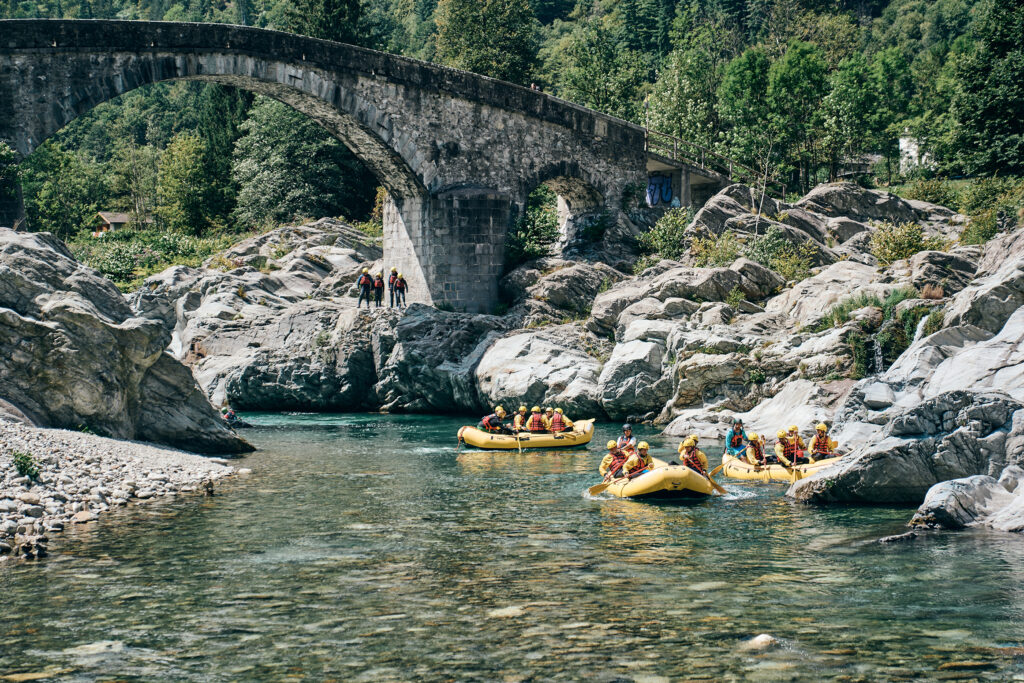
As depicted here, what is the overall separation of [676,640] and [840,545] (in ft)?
13.3

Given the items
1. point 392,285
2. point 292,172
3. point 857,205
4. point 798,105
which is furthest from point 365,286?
point 798,105

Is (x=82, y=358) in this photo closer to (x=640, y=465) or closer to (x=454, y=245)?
(x=640, y=465)

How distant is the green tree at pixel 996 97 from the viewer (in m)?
32.5

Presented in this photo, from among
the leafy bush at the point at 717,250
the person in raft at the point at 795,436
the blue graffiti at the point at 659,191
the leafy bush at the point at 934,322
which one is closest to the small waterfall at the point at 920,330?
the leafy bush at the point at 934,322

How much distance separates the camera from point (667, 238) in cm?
3288

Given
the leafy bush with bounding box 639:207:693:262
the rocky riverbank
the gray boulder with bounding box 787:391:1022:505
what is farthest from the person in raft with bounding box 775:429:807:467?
the leafy bush with bounding box 639:207:693:262

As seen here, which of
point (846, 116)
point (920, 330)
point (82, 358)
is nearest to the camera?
point (82, 358)

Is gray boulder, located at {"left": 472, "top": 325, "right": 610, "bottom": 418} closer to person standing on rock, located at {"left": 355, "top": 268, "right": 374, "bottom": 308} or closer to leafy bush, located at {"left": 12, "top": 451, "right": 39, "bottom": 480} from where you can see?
person standing on rock, located at {"left": 355, "top": 268, "right": 374, "bottom": 308}

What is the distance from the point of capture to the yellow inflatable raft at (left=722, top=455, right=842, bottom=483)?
16281 millimetres

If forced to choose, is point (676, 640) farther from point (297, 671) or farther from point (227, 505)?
point (227, 505)

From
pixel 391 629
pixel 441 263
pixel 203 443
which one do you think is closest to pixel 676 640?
pixel 391 629

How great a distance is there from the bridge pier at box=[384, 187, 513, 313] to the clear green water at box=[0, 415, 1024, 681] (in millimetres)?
16419

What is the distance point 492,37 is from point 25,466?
41176 mm

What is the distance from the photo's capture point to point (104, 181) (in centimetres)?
7200
